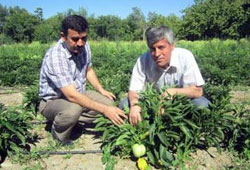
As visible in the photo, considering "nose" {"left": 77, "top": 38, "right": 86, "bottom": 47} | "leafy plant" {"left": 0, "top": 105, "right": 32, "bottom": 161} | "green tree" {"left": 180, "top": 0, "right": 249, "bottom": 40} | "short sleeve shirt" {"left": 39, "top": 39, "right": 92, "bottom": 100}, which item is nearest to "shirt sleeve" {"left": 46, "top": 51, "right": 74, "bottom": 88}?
"short sleeve shirt" {"left": 39, "top": 39, "right": 92, "bottom": 100}

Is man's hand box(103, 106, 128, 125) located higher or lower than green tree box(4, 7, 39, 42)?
lower

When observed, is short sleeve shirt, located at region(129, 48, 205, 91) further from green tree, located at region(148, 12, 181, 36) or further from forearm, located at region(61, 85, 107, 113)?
green tree, located at region(148, 12, 181, 36)

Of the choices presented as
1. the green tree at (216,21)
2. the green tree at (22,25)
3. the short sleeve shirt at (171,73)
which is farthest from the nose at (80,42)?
the green tree at (22,25)

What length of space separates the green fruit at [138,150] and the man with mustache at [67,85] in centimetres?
31

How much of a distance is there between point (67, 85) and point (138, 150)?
1.14 m

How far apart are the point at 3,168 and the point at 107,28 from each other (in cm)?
4251

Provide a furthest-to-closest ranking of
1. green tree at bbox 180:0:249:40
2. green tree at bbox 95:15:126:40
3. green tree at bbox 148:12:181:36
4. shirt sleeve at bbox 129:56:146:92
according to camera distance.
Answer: green tree at bbox 95:15:126:40
green tree at bbox 148:12:181:36
green tree at bbox 180:0:249:40
shirt sleeve at bbox 129:56:146:92

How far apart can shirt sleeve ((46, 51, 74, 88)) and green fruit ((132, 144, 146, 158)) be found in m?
1.10

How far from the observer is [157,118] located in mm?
3289

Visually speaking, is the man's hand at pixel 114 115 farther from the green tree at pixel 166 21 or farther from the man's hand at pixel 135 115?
the green tree at pixel 166 21

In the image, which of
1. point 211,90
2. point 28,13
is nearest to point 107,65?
point 211,90

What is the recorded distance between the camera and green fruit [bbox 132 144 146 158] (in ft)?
10.9

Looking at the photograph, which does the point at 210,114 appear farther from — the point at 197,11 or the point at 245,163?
the point at 197,11

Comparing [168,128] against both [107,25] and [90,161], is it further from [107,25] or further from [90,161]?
[107,25]
